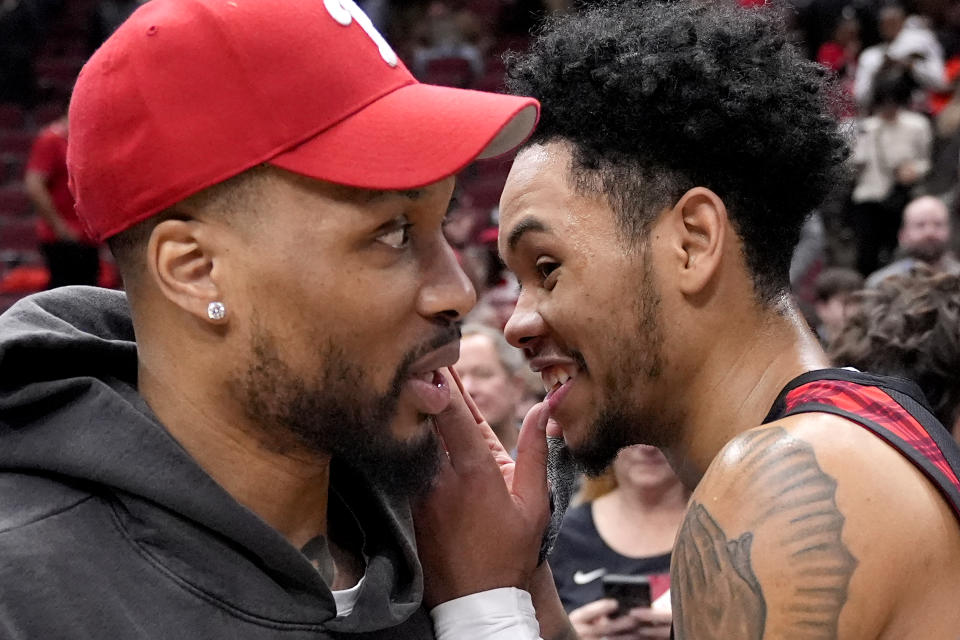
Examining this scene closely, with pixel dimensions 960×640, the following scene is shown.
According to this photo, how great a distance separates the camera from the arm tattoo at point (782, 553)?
5.44 ft

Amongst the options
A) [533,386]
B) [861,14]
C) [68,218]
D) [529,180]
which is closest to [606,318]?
[529,180]

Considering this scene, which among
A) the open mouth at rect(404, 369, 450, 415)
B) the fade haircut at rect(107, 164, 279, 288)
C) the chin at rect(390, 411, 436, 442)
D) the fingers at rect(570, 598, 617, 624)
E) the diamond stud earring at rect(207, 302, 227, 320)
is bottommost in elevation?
the fingers at rect(570, 598, 617, 624)

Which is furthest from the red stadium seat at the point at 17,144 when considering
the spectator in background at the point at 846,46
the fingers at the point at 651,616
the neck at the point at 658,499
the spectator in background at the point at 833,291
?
the fingers at the point at 651,616

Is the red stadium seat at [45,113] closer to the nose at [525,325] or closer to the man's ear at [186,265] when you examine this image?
the nose at [525,325]

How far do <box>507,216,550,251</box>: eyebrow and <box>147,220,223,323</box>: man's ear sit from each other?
66cm

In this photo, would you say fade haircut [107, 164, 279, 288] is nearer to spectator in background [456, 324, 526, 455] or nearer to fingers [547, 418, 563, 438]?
fingers [547, 418, 563, 438]

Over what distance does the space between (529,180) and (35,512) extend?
106cm

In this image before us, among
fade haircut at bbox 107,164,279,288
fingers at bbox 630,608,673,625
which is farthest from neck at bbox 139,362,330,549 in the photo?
fingers at bbox 630,608,673,625

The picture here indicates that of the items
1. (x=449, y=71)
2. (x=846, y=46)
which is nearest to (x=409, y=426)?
(x=846, y=46)

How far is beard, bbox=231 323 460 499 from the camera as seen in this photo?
5.55 ft

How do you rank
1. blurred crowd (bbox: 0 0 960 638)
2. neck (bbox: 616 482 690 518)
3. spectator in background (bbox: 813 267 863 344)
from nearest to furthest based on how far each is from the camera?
blurred crowd (bbox: 0 0 960 638) → neck (bbox: 616 482 690 518) → spectator in background (bbox: 813 267 863 344)

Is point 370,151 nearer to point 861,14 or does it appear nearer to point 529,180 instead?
point 529,180

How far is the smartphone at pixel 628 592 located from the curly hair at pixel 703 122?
1.06m

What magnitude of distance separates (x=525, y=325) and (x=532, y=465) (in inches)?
10.1
